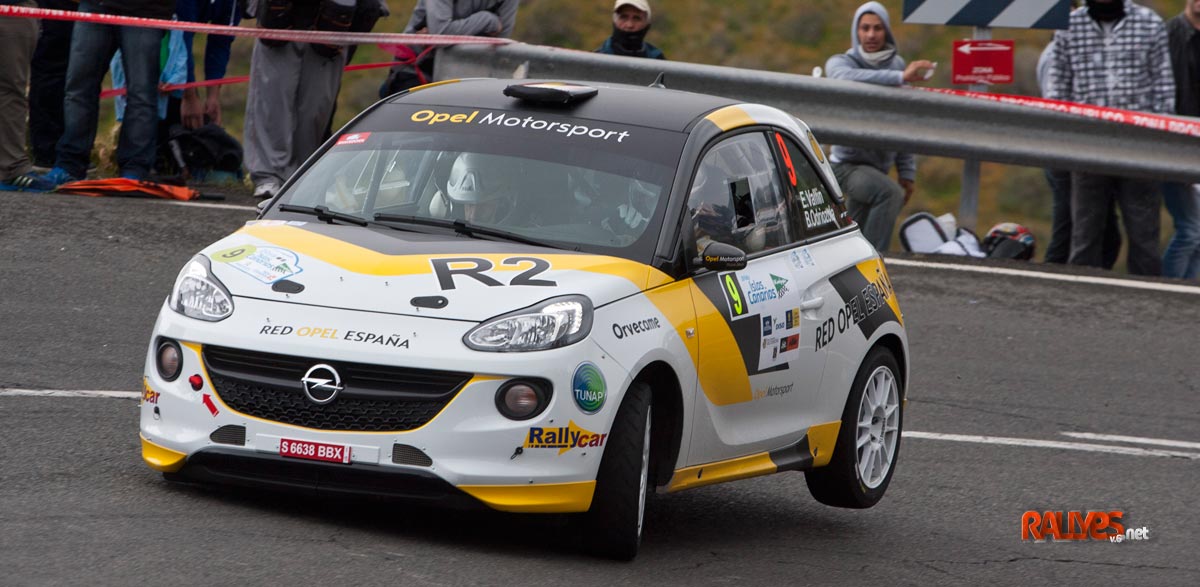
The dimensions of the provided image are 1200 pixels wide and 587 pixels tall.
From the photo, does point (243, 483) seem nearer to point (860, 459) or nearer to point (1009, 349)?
point (860, 459)

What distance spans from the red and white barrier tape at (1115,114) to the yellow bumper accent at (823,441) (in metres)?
6.25

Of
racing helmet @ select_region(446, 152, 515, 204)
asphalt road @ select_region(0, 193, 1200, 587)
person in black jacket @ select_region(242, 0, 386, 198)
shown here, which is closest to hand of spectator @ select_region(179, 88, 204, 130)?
asphalt road @ select_region(0, 193, 1200, 587)

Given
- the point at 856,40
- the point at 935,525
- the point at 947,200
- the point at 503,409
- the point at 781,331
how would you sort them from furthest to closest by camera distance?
the point at 947,200
the point at 856,40
the point at 935,525
the point at 781,331
the point at 503,409

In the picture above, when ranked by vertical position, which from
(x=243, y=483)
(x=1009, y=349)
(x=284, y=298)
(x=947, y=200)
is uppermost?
(x=284, y=298)

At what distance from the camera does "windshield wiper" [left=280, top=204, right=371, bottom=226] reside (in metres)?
6.97

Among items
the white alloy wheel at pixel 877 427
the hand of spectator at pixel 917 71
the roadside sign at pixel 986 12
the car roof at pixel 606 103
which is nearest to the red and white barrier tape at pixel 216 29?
the hand of spectator at pixel 917 71

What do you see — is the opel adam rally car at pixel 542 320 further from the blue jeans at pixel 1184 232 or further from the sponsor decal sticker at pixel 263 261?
the blue jeans at pixel 1184 232

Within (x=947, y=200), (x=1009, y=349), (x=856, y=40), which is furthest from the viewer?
(x=947, y=200)

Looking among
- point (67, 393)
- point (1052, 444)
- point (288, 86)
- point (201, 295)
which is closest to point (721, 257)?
point (201, 295)

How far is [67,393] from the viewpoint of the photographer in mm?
8344

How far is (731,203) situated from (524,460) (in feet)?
5.74

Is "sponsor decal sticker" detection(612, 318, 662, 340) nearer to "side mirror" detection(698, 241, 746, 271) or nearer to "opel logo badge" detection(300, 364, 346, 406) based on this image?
"side mirror" detection(698, 241, 746, 271)

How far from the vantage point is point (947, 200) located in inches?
1320

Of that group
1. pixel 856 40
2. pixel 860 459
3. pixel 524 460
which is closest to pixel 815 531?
pixel 860 459
